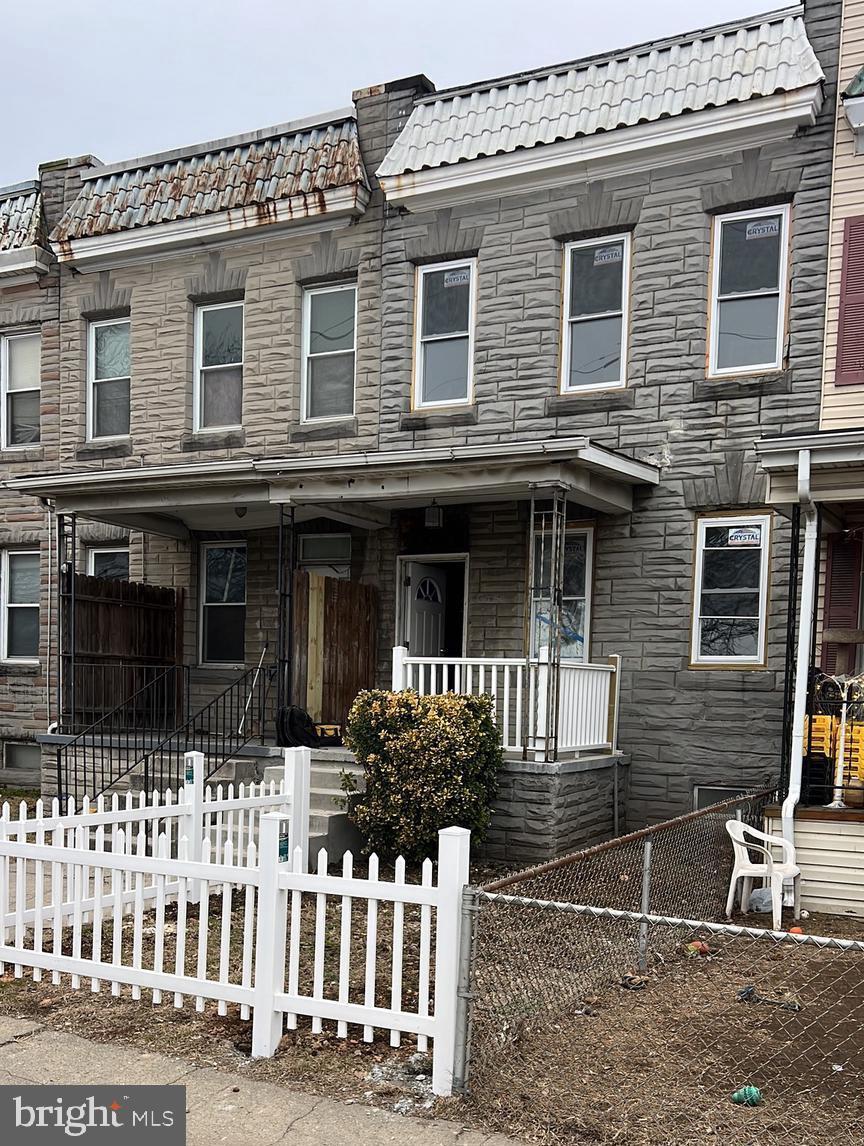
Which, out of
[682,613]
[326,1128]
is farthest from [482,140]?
[326,1128]

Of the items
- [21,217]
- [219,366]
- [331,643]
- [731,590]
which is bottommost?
[331,643]

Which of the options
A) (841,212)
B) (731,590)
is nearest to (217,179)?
(841,212)

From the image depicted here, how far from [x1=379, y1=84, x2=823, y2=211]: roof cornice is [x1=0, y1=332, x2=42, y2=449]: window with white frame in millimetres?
6552

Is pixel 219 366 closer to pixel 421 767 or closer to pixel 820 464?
pixel 421 767

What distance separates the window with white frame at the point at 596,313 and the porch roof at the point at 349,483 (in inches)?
59.0

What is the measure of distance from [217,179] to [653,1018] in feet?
41.4

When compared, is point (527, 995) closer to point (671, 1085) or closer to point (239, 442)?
point (671, 1085)

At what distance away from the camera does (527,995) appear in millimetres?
6023

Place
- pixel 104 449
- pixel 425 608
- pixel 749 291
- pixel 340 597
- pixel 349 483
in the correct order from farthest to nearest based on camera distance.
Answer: pixel 104 449 < pixel 425 608 < pixel 340 597 < pixel 749 291 < pixel 349 483

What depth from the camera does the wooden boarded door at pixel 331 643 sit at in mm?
12453

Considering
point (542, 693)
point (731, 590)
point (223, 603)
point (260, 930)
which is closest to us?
point (260, 930)

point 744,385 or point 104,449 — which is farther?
point 104,449

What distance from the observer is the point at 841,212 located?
11320 mm

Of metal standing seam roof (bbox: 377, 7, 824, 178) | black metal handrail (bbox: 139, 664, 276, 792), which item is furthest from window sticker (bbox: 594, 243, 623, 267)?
black metal handrail (bbox: 139, 664, 276, 792)
